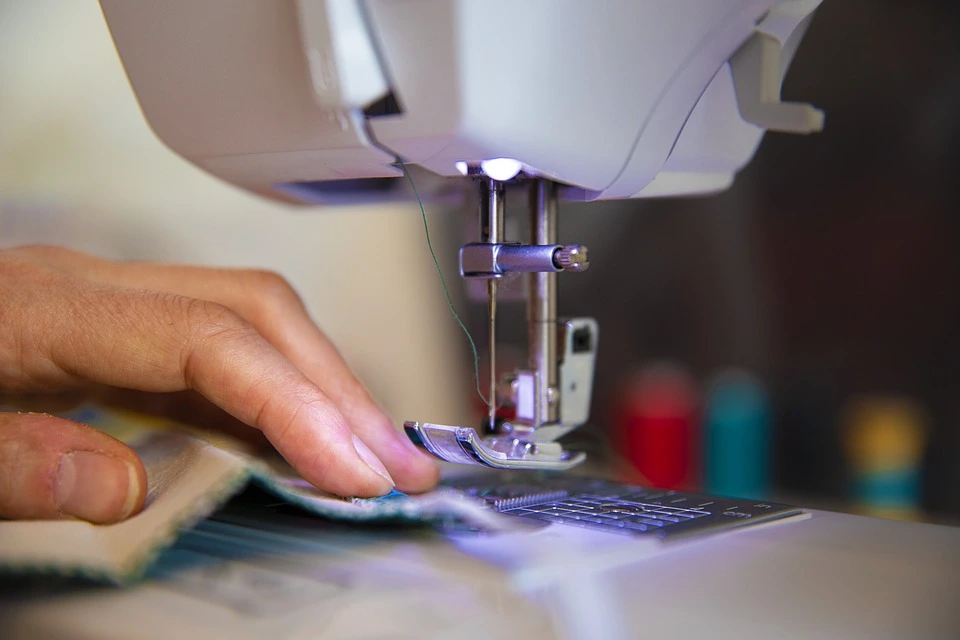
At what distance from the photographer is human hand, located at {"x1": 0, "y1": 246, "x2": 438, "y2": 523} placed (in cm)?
55

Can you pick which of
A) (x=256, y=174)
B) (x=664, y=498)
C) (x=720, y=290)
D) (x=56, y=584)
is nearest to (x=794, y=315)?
(x=720, y=290)

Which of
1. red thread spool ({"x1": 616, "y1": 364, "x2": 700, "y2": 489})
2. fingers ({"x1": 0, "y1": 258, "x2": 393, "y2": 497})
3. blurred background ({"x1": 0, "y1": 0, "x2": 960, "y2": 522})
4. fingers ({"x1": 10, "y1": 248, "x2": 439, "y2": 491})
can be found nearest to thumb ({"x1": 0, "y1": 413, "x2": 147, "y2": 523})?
fingers ({"x1": 0, "y1": 258, "x2": 393, "y2": 497})

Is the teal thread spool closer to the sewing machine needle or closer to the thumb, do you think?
the sewing machine needle

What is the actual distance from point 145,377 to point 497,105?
34 centimetres

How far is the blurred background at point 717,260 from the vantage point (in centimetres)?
149

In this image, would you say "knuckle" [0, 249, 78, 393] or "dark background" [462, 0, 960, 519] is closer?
"knuckle" [0, 249, 78, 393]

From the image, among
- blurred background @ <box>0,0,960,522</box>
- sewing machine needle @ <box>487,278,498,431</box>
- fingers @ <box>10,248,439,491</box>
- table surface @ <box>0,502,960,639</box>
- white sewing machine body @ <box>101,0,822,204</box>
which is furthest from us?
blurred background @ <box>0,0,960,522</box>

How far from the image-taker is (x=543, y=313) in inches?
28.6

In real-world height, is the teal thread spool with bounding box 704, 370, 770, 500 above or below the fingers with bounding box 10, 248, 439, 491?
below

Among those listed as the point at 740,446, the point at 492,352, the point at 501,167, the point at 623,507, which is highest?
the point at 501,167

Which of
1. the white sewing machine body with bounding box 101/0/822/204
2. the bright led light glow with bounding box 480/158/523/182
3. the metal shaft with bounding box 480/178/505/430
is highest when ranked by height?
the white sewing machine body with bounding box 101/0/822/204

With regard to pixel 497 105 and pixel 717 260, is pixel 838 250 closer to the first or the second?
pixel 717 260

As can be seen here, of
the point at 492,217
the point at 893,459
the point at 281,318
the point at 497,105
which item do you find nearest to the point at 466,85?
the point at 497,105

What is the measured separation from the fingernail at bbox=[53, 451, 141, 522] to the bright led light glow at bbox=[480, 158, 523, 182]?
0.96 ft
